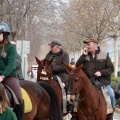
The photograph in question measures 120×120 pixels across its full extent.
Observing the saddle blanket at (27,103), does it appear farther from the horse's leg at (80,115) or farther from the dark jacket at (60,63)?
the dark jacket at (60,63)

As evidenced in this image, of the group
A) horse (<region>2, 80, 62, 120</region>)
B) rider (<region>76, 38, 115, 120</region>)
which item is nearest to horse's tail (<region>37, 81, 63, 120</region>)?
horse (<region>2, 80, 62, 120</region>)

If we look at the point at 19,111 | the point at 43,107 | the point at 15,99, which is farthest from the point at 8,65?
the point at 43,107

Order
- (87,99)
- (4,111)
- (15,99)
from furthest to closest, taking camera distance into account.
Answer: (87,99) → (15,99) → (4,111)

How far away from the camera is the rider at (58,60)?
981 centimetres

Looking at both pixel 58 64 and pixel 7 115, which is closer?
pixel 7 115

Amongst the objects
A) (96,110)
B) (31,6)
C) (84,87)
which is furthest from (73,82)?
(31,6)

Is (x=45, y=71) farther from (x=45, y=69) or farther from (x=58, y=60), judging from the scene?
(x=58, y=60)

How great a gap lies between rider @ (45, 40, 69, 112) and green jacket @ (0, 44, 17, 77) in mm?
3453

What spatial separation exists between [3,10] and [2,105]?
591 inches

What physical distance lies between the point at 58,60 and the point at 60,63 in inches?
3.7

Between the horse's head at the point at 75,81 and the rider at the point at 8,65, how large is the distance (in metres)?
1.25

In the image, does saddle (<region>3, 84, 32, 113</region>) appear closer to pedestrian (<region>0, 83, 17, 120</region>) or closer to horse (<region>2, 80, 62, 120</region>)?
horse (<region>2, 80, 62, 120</region>)

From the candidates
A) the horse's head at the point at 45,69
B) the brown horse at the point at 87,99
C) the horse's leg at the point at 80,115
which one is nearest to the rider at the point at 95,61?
the brown horse at the point at 87,99

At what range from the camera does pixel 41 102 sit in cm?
780
